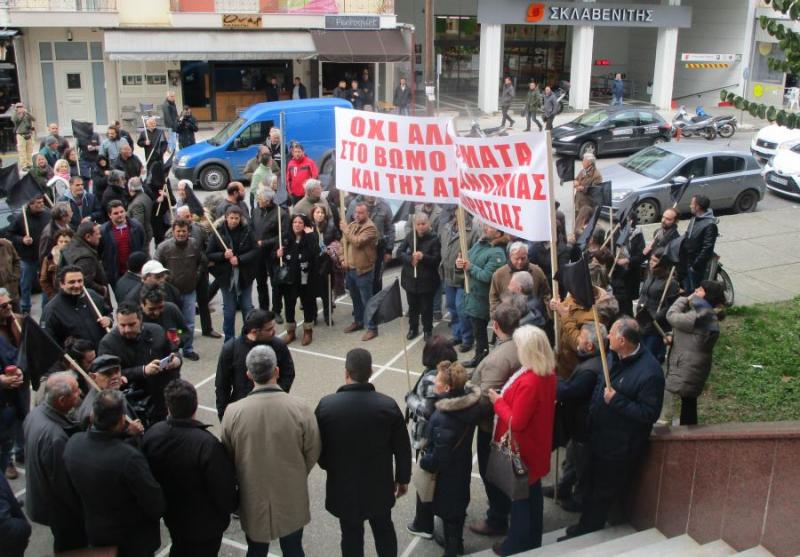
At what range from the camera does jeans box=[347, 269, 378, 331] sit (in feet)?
34.7

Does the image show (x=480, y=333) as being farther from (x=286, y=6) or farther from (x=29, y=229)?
(x=286, y=6)

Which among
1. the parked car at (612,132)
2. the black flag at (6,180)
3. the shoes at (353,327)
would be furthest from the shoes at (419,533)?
the parked car at (612,132)

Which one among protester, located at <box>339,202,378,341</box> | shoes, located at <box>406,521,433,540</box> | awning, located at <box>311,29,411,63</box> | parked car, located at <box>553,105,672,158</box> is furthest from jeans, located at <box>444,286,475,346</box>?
awning, located at <box>311,29,411,63</box>

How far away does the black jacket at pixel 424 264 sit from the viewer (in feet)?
33.1

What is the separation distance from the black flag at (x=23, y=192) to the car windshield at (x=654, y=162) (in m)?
11.9

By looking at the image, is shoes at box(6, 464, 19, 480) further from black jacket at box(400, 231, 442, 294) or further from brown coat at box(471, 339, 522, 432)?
black jacket at box(400, 231, 442, 294)

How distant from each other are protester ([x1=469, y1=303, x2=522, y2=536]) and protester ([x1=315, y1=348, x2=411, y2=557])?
2.62ft

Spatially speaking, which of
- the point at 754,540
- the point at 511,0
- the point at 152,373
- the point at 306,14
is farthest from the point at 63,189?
the point at 511,0

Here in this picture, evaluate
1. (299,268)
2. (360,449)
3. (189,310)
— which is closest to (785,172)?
(299,268)

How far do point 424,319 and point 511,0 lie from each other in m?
25.9

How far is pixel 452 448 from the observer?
5.73m

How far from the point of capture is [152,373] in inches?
264

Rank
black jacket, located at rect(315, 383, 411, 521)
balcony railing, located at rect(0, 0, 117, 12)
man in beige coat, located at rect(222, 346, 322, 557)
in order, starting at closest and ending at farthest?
man in beige coat, located at rect(222, 346, 322, 557) < black jacket, located at rect(315, 383, 411, 521) < balcony railing, located at rect(0, 0, 117, 12)

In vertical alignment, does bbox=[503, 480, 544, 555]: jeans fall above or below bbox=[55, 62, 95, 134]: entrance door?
below
